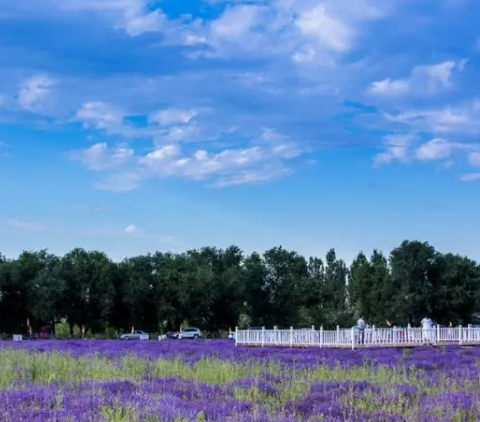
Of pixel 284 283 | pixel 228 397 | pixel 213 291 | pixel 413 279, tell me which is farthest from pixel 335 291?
pixel 228 397

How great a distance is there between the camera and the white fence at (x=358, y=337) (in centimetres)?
3734

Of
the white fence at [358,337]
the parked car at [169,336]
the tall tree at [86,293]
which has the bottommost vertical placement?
the parked car at [169,336]

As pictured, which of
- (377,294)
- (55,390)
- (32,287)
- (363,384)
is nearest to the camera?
(55,390)

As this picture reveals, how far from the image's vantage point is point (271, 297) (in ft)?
297

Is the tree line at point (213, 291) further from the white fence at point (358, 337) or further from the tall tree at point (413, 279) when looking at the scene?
the white fence at point (358, 337)

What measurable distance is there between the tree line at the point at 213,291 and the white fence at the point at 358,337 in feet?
121

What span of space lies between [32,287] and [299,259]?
35.4m

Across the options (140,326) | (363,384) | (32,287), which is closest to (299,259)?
(140,326)

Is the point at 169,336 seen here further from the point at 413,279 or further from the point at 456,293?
the point at 456,293

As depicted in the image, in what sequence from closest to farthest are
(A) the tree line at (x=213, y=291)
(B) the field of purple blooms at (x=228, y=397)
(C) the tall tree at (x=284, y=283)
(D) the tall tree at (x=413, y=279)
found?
(B) the field of purple blooms at (x=228, y=397) → (A) the tree line at (x=213, y=291) → (D) the tall tree at (x=413, y=279) → (C) the tall tree at (x=284, y=283)

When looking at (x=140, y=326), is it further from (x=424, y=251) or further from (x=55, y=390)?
(x=55, y=390)

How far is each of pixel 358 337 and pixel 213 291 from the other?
45571mm

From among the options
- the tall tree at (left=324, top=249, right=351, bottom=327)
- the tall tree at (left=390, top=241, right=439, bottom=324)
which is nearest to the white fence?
the tall tree at (left=390, top=241, right=439, bottom=324)

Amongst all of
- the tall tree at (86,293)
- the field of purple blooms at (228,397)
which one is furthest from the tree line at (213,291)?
the field of purple blooms at (228,397)
